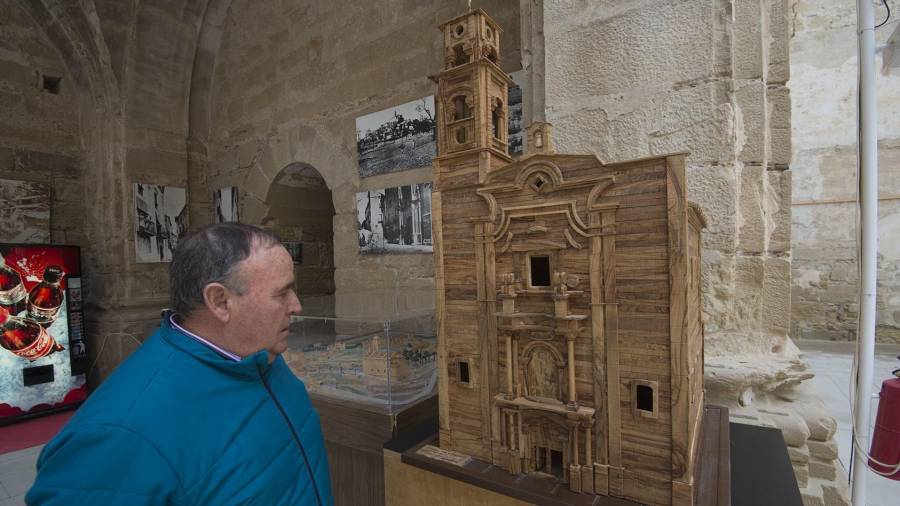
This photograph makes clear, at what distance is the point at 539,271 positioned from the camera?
1.36m

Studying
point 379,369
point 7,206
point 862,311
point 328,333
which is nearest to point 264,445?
point 379,369

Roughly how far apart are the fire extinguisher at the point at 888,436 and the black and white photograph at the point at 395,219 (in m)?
2.71

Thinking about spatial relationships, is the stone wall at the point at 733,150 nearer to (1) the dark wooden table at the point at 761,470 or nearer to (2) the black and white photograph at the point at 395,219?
(1) the dark wooden table at the point at 761,470

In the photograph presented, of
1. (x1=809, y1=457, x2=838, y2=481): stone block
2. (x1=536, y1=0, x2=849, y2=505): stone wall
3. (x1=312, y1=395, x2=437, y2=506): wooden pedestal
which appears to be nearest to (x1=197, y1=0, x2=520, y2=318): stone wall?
(x1=312, y1=395, x2=437, y2=506): wooden pedestal

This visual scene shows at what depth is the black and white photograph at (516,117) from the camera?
3.07 meters

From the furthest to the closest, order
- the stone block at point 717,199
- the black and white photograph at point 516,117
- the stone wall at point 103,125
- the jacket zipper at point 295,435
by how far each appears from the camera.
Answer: the stone wall at point 103,125 < the black and white photograph at point 516,117 < the stone block at point 717,199 < the jacket zipper at point 295,435

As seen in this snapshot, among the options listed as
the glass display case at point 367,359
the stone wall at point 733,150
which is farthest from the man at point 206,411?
the stone wall at point 733,150

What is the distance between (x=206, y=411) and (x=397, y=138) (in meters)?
3.19

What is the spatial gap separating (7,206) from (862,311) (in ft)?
22.8

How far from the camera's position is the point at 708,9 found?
71.6 inches

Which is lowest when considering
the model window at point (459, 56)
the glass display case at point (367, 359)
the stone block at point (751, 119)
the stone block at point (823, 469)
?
the stone block at point (823, 469)

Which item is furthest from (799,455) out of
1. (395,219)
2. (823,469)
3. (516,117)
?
(395,219)

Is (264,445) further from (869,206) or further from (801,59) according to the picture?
(801,59)

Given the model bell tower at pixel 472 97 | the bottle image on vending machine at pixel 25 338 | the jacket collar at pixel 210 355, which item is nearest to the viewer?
the jacket collar at pixel 210 355
